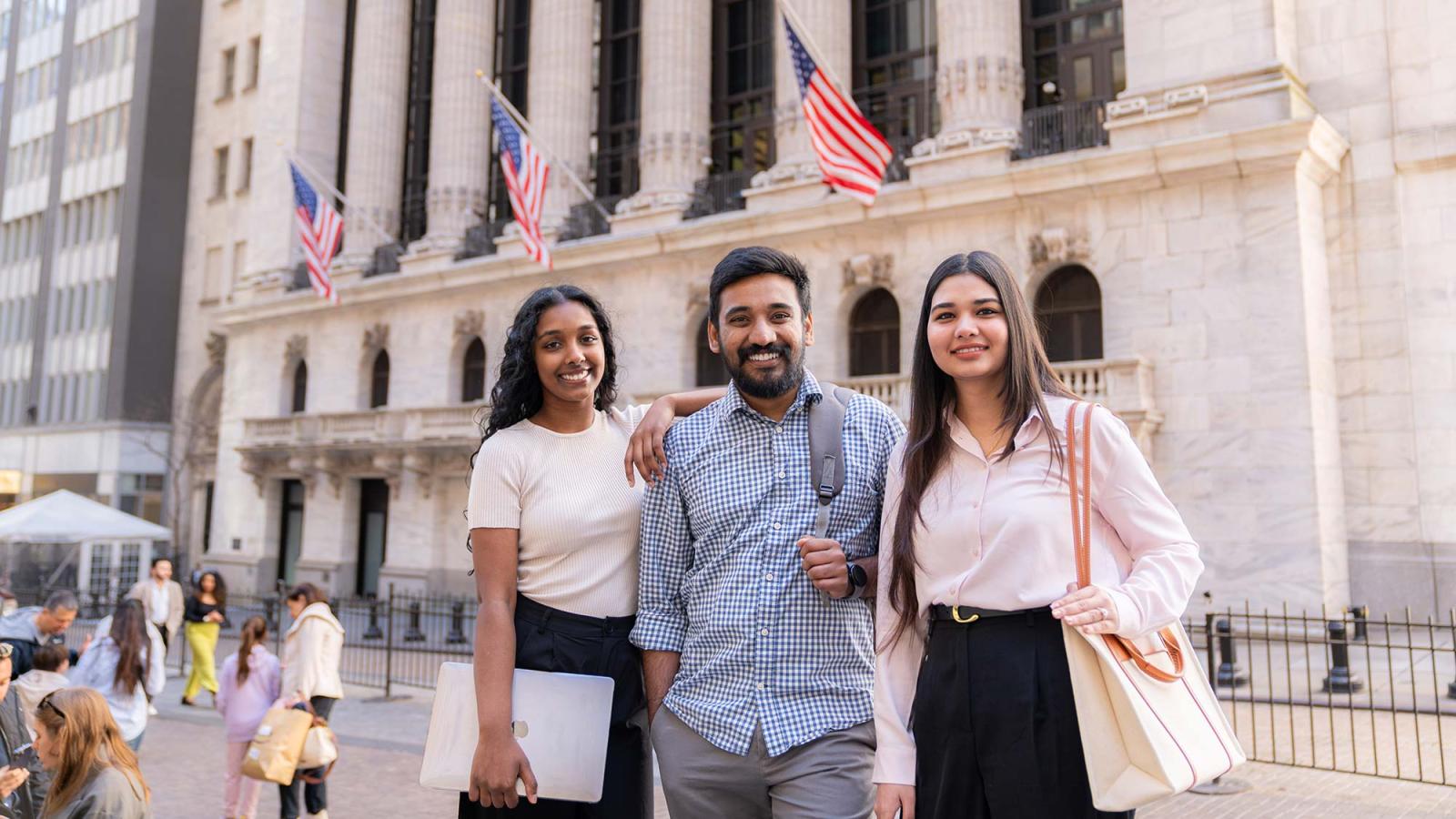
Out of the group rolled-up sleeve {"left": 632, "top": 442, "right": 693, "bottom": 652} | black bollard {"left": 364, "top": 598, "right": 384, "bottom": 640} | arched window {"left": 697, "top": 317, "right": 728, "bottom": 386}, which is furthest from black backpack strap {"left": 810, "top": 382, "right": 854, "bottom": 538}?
arched window {"left": 697, "top": 317, "right": 728, "bottom": 386}

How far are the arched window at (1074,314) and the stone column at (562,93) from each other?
43.4 ft

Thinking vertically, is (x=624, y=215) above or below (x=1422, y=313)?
above

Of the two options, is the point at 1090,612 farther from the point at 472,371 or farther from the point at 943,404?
the point at 472,371

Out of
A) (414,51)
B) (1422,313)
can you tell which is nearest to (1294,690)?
(1422,313)

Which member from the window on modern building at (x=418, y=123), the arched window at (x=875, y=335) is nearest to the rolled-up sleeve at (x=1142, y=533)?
the arched window at (x=875, y=335)

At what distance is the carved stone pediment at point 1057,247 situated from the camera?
1983 centimetres

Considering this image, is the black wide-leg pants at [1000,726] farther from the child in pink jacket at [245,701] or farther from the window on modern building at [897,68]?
the window on modern building at [897,68]

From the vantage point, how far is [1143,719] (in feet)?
7.95

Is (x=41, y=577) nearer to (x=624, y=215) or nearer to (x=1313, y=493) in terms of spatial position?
(x=624, y=215)

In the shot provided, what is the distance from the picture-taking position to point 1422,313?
17.9 metres

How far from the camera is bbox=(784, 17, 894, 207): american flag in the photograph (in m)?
17.5

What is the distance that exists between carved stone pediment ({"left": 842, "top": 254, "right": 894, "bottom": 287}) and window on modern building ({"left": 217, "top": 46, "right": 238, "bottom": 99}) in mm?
29227

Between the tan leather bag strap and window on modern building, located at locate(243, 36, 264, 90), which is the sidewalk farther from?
window on modern building, located at locate(243, 36, 264, 90)

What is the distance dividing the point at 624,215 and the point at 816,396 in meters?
23.6
